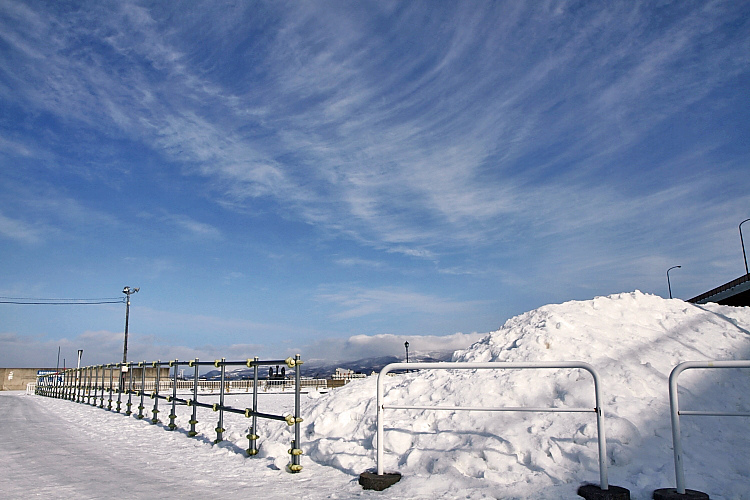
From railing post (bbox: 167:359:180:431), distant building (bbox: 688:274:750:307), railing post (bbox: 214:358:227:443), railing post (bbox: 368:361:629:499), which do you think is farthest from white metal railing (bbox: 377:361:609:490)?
distant building (bbox: 688:274:750:307)

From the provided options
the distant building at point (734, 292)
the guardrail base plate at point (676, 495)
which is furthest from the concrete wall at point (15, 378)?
the guardrail base plate at point (676, 495)

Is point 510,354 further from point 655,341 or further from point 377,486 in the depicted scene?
point 377,486

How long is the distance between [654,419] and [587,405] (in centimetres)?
81

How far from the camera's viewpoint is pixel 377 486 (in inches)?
224

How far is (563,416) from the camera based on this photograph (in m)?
6.71

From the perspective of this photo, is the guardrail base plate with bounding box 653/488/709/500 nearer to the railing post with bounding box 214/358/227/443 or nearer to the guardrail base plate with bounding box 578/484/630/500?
the guardrail base plate with bounding box 578/484/630/500

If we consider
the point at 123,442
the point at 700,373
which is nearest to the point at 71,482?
the point at 123,442

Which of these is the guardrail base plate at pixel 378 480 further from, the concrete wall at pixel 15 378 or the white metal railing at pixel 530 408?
the concrete wall at pixel 15 378

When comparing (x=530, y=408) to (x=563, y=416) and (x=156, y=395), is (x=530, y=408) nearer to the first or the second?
(x=563, y=416)

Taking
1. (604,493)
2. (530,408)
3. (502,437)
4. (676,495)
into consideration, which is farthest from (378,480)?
(676,495)

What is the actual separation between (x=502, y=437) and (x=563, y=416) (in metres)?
0.92

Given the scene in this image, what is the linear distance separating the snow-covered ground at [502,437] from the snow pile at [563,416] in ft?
0.08

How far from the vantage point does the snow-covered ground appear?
566 centimetres

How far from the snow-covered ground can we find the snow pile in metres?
0.02
